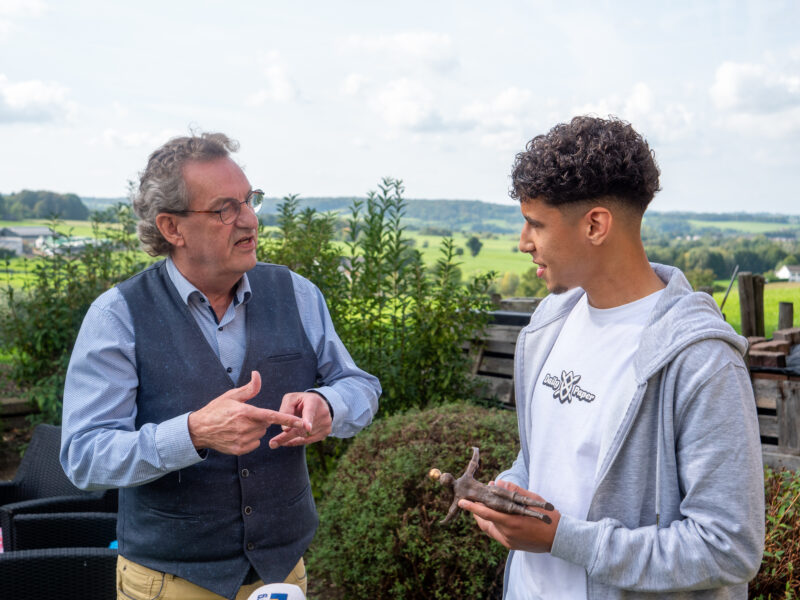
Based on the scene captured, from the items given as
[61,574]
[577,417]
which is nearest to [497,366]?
[61,574]

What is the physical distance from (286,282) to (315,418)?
0.48m

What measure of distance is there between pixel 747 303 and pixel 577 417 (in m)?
4.91

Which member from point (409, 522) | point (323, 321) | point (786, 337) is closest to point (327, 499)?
point (409, 522)

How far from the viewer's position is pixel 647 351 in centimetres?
144

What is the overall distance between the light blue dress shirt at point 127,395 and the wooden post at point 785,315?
494cm

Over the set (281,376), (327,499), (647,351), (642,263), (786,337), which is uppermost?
(642,263)

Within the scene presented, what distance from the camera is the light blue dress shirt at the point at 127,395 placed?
5.96 ft

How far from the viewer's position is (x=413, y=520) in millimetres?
3109

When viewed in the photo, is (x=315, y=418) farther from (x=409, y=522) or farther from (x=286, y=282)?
(x=409, y=522)

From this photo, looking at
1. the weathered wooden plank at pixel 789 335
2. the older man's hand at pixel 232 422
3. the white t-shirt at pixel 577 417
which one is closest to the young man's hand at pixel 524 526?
the white t-shirt at pixel 577 417

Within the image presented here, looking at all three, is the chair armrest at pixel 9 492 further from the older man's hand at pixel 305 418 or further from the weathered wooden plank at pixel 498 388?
the weathered wooden plank at pixel 498 388

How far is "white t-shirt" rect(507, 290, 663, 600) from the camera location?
1.52 m

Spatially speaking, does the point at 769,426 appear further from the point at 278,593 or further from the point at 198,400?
the point at 278,593

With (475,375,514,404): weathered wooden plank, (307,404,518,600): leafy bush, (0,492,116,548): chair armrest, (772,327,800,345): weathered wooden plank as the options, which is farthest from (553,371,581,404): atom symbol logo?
(772,327,800,345): weathered wooden plank
